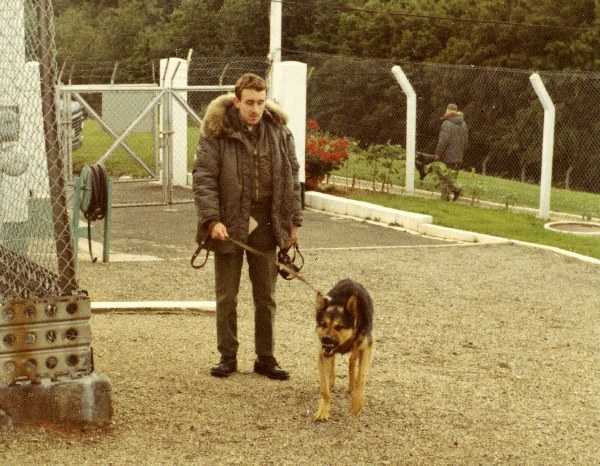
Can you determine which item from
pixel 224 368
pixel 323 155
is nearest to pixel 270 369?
pixel 224 368

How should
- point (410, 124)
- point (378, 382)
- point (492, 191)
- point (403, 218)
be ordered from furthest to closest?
point (492, 191), point (410, 124), point (403, 218), point (378, 382)

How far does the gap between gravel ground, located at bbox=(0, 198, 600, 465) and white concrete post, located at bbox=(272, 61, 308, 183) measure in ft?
20.0

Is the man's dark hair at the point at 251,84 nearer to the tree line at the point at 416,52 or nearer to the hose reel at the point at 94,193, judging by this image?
the hose reel at the point at 94,193

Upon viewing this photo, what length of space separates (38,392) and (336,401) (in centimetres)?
172

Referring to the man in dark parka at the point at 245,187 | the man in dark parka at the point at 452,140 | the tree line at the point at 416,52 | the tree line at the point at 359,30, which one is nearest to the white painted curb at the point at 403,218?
the man in dark parka at the point at 452,140

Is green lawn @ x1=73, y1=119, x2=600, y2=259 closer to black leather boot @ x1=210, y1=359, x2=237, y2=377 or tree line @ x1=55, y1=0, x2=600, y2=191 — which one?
tree line @ x1=55, y1=0, x2=600, y2=191

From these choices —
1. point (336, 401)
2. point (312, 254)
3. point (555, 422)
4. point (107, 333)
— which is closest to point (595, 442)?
point (555, 422)

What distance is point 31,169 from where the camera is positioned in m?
8.88

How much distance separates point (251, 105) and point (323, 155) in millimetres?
11303

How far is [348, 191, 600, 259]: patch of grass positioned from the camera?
14742 mm

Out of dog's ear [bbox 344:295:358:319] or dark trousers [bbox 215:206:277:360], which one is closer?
dog's ear [bbox 344:295:358:319]

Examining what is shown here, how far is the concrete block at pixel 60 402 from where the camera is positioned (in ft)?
20.1

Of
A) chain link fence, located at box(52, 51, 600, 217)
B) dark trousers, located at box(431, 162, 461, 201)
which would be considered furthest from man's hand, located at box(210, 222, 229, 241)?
dark trousers, located at box(431, 162, 461, 201)

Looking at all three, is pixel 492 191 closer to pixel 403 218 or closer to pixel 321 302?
pixel 403 218
